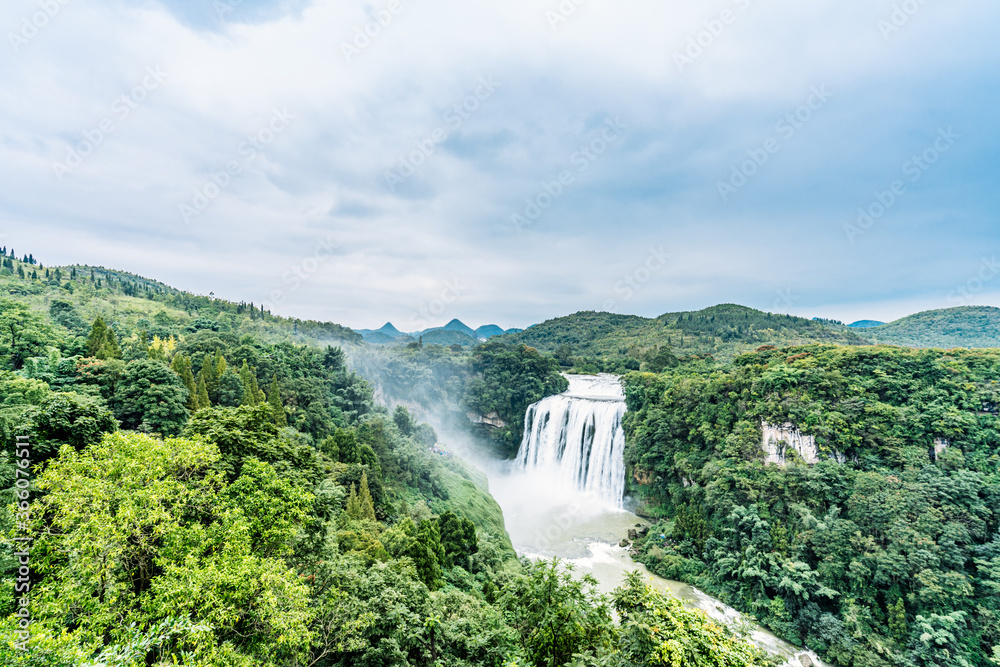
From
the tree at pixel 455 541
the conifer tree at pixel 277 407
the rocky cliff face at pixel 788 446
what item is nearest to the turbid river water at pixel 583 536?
the tree at pixel 455 541

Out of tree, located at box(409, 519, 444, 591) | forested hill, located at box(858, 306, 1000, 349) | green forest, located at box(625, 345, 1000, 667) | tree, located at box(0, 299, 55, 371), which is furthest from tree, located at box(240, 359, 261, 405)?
forested hill, located at box(858, 306, 1000, 349)

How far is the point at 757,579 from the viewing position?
2422cm

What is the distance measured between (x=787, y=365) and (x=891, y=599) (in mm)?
16933

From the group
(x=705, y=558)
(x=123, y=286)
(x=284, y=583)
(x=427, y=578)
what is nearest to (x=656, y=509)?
(x=705, y=558)

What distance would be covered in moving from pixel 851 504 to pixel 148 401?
124 ft

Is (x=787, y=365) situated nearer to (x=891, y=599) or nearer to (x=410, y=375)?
(x=891, y=599)

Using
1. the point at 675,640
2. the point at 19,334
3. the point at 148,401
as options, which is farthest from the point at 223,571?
the point at 19,334

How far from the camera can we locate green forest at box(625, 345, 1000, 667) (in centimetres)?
1939

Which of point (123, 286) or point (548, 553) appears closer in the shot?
point (548, 553)

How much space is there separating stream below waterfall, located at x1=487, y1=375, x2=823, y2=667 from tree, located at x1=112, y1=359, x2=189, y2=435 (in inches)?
941

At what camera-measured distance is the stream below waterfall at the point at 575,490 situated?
29.5 meters

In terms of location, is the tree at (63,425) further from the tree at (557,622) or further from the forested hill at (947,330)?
the forested hill at (947,330)

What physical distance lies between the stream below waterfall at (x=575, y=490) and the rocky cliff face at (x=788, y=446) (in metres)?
10.6

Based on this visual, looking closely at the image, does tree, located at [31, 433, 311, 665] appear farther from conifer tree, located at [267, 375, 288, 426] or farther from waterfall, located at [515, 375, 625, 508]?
waterfall, located at [515, 375, 625, 508]
